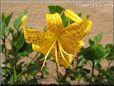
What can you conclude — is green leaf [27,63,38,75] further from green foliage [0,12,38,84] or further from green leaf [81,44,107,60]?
green leaf [81,44,107,60]

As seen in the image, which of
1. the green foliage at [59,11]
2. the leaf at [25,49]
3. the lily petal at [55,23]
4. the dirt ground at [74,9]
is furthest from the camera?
the dirt ground at [74,9]

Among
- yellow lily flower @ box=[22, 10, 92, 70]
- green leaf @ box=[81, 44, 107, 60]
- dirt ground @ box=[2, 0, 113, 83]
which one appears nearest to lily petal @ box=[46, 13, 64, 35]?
yellow lily flower @ box=[22, 10, 92, 70]

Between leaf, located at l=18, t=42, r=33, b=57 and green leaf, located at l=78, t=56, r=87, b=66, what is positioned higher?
leaf, located at l=18, t=42, r=33, b=57

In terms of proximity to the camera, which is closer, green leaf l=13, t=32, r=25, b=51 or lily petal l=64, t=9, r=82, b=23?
lily petal l=64, t=9, r=82, b=23

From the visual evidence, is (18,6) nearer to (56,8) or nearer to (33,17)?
(33,17)

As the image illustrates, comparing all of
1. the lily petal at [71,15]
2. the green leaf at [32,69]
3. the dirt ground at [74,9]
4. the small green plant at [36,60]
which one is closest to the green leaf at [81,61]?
the small green plant at [36,60]

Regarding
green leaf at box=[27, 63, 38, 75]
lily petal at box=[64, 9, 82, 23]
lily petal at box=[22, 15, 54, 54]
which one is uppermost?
lily petal at box=[64, 9, 82, 23]

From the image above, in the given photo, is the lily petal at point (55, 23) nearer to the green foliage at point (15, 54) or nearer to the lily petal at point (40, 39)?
the lily petal at point (40, 39)

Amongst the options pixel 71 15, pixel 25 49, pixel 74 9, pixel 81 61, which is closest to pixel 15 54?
pixel 25 49
